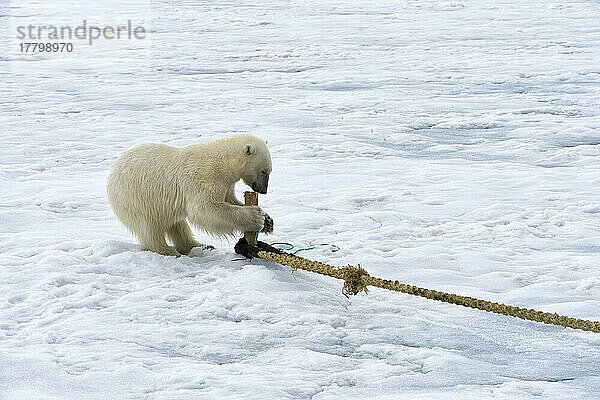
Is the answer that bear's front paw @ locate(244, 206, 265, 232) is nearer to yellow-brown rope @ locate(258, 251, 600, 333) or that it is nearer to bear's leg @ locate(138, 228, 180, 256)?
yellow-brown rope @ locate(258, 251, 600, 333)

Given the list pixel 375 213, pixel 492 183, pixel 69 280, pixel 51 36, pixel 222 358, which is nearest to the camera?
pixel 222 358

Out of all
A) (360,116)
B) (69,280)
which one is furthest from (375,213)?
(360,116)

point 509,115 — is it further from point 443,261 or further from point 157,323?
point 157,323

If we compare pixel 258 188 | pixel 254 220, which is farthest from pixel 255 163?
pixel 254 220

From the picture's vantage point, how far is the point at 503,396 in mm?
2912

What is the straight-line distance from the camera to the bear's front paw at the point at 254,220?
415cm

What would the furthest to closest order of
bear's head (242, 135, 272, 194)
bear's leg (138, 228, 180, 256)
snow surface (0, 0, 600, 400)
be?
bear's leg (138, 228, 180, 256), bear's head (242, 135, 272, 194), snow surface (0, 0, 600, 400)

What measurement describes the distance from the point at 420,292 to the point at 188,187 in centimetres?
132

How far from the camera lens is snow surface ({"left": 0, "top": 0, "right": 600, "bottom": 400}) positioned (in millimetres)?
3127

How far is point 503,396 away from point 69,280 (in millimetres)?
2097

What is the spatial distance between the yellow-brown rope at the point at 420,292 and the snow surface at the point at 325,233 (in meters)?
0.12

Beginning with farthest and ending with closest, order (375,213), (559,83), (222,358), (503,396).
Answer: (559,83)
(375,213)
(222,358)
(503,396)

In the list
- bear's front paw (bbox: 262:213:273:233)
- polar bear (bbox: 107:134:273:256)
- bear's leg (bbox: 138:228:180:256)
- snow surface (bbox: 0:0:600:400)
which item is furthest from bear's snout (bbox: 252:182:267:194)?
bear's leg (bbox: 138:228:180:256)

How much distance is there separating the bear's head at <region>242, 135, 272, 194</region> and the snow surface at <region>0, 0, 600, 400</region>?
41 centimetres
